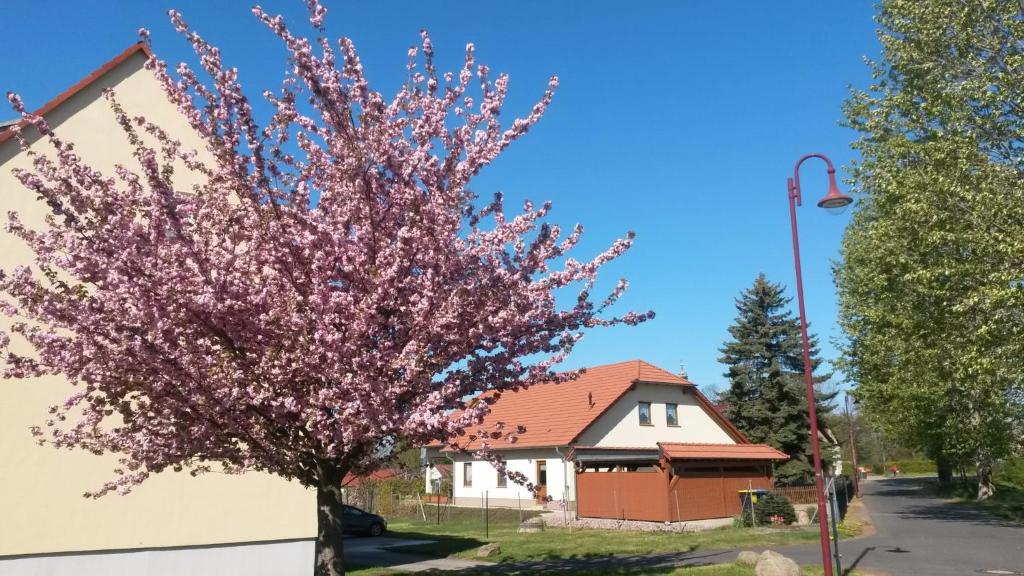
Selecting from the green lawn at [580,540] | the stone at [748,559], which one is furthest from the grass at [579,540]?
the stone at [748,559]

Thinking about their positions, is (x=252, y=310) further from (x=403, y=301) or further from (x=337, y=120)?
(x=337, y=120)

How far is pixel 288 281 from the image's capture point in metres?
8.03

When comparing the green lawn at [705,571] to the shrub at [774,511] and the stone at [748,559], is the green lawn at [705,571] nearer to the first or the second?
the stone at [748,559]

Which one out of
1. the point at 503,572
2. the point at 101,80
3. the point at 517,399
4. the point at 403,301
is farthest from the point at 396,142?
the point at 517,399

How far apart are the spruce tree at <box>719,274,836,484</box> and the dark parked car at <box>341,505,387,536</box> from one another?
2342 centimetres

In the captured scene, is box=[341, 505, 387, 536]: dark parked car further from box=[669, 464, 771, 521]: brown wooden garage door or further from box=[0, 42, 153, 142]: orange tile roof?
box=[0, 42, 153, 142]: orange tile roof

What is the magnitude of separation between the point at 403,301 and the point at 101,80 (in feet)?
27.9

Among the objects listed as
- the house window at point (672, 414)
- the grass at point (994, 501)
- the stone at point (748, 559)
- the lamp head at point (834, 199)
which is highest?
the lamp head at point (834, 199)

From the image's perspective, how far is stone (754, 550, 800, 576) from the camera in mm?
12758

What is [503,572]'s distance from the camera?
1537 cm

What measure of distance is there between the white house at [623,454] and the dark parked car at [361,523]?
3.58m

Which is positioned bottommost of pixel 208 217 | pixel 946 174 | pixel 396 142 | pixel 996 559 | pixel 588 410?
pixel 996 559

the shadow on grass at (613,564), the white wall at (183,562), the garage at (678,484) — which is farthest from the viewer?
the garage at (678,484)

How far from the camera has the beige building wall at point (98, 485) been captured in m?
10.6
